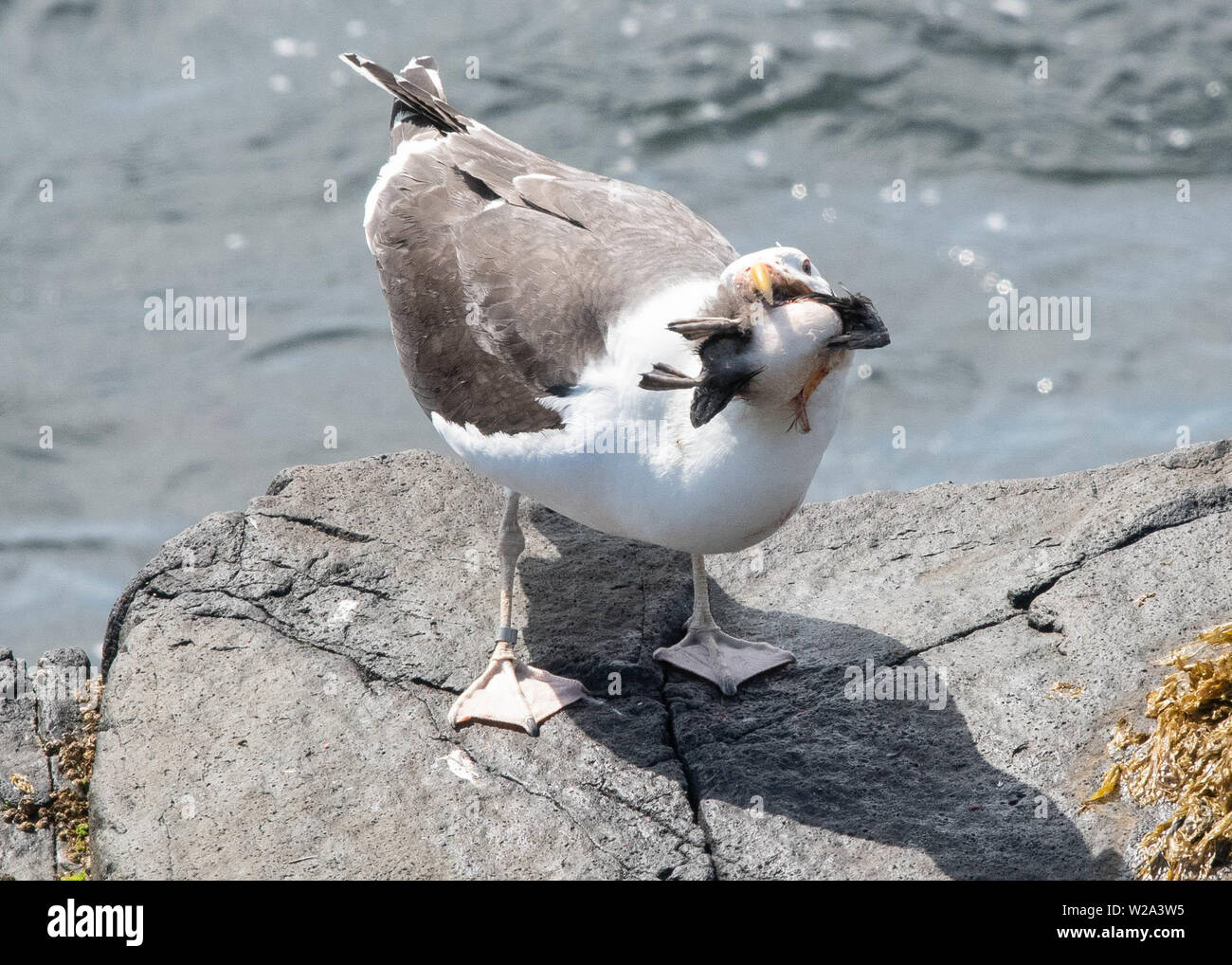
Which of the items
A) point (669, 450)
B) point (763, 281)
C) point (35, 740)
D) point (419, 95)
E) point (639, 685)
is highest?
point (419, 95)

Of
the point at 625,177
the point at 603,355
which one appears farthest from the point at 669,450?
the point at 625,177

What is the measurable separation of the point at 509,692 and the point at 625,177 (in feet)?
28.9

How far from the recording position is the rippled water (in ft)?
38.1

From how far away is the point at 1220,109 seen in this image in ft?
44.1

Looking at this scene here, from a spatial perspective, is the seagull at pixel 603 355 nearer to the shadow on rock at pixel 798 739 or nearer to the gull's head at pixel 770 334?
the gull's head at pixel 770 334

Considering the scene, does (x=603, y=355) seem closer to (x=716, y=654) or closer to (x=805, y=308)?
(x=805, y=308)


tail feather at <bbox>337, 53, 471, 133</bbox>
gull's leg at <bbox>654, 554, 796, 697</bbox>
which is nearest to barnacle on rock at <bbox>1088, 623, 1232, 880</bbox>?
gull's leg at <bbox>654, 554, 796, 697</bbox>

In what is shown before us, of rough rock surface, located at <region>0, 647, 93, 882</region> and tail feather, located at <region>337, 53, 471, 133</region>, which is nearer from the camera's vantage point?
rough rock surface, located at <region>0, 647, 93, 882</region>

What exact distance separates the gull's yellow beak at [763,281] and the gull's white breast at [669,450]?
0.29m

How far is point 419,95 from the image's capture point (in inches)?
272

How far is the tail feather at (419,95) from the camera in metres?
6.85

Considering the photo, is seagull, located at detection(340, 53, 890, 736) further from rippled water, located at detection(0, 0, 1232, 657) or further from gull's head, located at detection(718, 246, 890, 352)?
rippled water, located at detection(0, 0, 1232, 657)

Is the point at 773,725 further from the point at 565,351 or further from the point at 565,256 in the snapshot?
the point at 565,256

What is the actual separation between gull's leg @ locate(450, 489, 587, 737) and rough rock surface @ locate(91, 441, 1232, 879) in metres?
0.08
